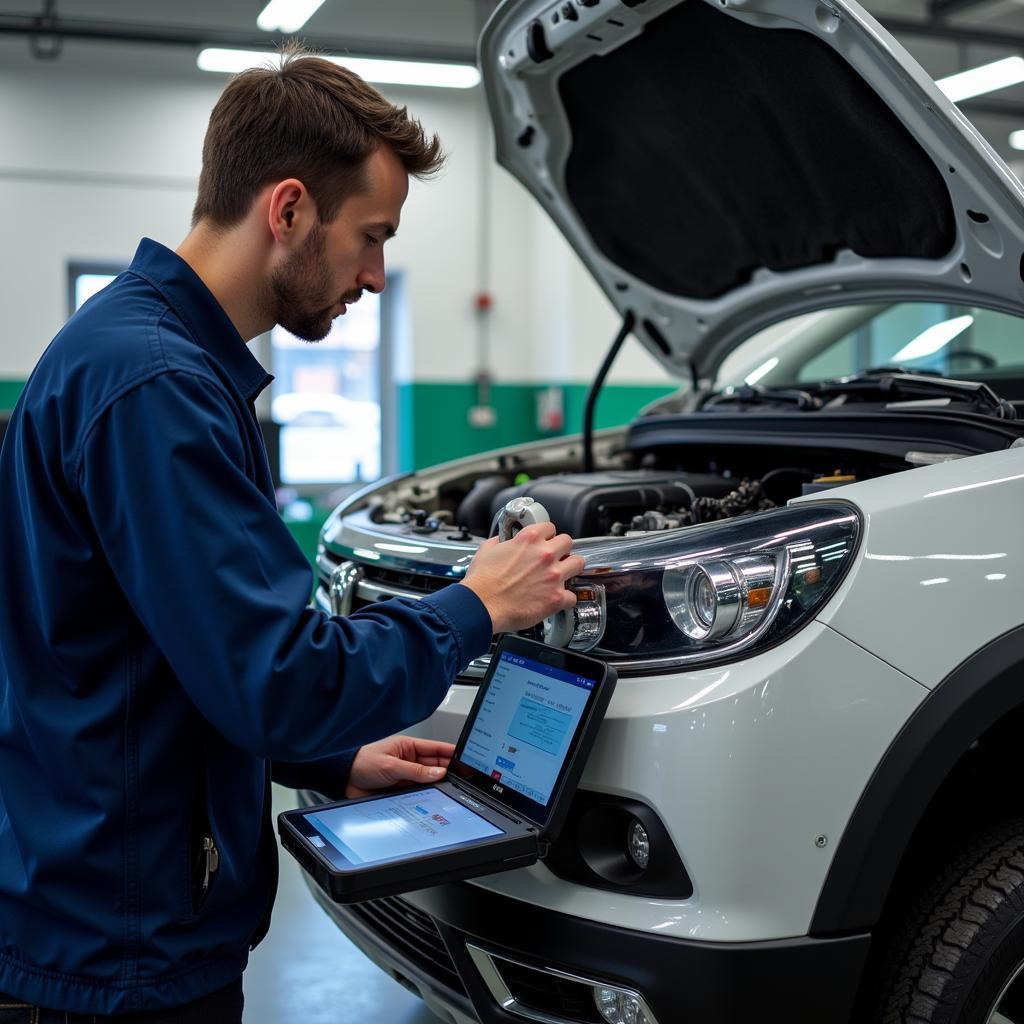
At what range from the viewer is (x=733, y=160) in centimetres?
238

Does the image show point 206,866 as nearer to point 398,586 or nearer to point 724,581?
point 724,581

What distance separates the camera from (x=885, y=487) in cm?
147

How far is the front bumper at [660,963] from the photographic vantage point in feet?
4.37

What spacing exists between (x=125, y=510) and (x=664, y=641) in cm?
69

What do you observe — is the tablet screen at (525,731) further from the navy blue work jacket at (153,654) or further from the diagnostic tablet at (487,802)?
the navy blue work jacket at (153,654)

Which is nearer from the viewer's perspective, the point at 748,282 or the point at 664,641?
the point at 664,641

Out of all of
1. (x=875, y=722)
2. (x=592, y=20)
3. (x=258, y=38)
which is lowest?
(x=875, y=722)

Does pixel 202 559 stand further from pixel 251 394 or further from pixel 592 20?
pixel 592 20

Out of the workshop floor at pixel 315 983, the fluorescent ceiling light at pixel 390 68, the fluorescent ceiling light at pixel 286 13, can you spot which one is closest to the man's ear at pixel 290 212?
the workshop floor at pixel 315 983

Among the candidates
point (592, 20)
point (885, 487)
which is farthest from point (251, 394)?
point (592, 20)

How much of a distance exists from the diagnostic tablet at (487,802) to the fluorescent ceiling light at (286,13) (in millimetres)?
5936

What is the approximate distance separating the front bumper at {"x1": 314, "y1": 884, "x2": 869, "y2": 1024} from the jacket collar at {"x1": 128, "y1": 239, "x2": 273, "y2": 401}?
0.75 meters

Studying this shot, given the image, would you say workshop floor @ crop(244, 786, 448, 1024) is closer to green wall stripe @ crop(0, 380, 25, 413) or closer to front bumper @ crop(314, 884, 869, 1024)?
front bumper @ crop(314, 884, 869, 1024)

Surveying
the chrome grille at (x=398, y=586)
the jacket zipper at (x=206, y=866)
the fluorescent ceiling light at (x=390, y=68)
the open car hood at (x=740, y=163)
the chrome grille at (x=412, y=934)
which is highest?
the fluorescent ceiling light at (x=390, y=68)
